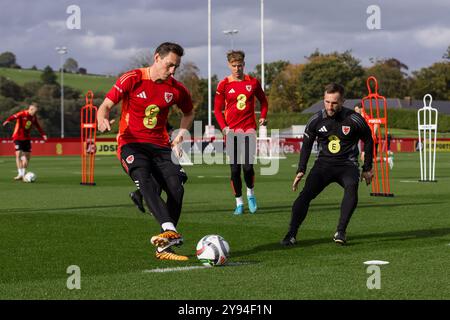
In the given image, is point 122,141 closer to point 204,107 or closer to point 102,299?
point 102,299

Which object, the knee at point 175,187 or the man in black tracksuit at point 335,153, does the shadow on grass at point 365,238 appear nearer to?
the man in black tracksuit at point 335,153

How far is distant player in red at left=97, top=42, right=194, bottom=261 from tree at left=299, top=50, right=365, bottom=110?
113 meters

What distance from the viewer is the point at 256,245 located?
33.3 feet

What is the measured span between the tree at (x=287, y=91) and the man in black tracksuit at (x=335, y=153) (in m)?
117

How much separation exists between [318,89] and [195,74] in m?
29.1

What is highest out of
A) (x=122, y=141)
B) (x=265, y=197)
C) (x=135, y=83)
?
(x=135, y=83)

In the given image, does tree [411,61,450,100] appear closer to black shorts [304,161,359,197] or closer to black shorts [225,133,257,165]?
black shorts [225,133,257,165]

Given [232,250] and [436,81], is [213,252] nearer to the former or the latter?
[232,250]

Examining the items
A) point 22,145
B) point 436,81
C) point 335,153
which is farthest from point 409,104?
point 335,153

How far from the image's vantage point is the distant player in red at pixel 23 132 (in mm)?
25766

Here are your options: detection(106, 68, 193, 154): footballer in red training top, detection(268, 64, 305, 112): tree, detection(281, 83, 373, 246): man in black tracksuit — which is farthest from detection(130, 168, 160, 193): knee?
detection(268, 64, 305, 112): tree

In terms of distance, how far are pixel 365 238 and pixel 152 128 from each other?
3.16 m

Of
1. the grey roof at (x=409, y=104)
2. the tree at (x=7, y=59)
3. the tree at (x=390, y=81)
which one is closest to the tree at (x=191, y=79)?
the grey roof at (x=409, y=104)
